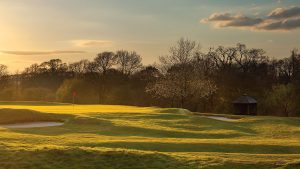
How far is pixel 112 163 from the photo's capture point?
1880 cm

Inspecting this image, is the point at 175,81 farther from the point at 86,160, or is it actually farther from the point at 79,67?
the point at 86,160

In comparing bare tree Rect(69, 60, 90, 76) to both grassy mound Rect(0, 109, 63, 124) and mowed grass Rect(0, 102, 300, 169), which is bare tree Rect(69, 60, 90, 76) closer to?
mowed grass Rect(0, 102, 300, 169)

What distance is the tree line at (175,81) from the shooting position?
80.1m

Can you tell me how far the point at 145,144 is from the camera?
2594cm

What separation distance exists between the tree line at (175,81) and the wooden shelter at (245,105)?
784 centimetres

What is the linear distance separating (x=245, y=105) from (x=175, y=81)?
14.1 metres

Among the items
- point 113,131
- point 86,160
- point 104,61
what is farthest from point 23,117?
point 104,61

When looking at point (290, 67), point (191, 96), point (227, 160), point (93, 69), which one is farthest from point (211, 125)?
point (93, 69)

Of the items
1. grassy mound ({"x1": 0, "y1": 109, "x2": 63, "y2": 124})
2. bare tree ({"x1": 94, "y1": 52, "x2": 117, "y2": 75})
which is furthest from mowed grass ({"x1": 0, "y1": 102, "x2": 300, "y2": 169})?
bare tree ({"x1": 94, "y1": 52, "x2": 117, "y2": 75})

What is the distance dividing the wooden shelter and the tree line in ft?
25.7

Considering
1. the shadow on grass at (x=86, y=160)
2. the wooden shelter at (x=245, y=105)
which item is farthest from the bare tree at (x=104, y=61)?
the shadow on grass at (x=86, y=160)

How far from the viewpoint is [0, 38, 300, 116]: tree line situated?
8012 centimetres

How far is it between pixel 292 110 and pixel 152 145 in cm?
6062

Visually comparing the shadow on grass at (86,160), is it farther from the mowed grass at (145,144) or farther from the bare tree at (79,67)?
the bare tree at (79,67)
